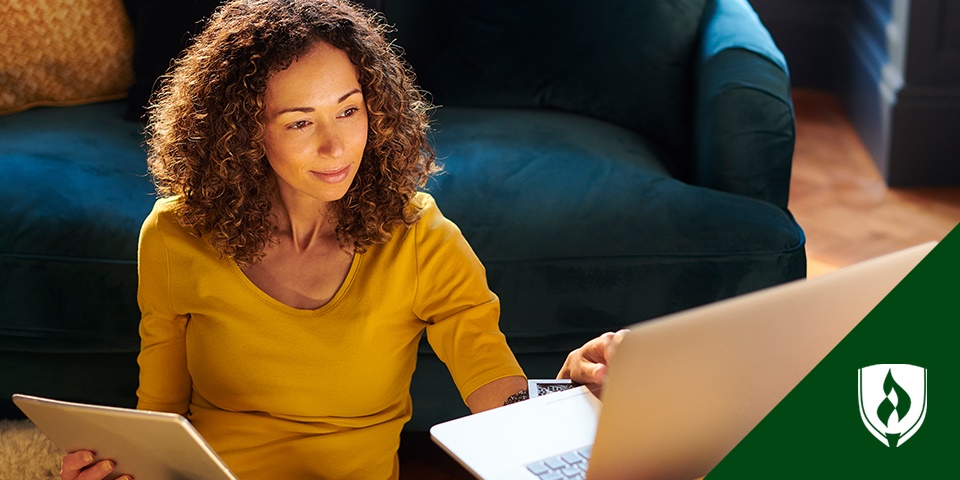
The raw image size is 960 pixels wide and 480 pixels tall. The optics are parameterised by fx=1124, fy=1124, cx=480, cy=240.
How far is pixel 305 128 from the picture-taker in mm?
1305

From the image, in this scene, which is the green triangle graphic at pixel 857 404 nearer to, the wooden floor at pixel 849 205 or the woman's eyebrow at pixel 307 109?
the woman's eyebrow at pixel 307 109

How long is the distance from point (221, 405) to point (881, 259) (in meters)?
0.89

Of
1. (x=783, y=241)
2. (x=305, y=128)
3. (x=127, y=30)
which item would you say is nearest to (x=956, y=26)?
(x=783, y=241)

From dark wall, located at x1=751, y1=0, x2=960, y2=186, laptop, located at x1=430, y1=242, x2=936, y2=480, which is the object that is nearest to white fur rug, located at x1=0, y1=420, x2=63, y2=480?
laptop, located at x1=430, y1=242, x2=936, y2=480

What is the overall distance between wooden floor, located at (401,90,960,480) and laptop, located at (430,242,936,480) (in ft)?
6.36

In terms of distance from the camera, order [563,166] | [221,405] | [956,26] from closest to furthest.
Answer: [221,405] < [563,166] < [956,26]

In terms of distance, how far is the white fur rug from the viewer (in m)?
1.96

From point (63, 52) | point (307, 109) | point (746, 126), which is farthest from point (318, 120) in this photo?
point (63, 52)

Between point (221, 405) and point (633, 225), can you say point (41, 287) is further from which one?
point (633, 225)

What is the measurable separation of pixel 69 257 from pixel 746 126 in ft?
3.99

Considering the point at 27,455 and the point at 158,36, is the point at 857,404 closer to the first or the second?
the point at 27,455

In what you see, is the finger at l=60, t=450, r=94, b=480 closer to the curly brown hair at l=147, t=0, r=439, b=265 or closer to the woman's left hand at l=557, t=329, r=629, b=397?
the curly brown hair at l=147, t=0, r=439, b=265

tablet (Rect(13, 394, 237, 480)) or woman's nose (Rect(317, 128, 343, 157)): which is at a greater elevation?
woman's nose (Rect(317, 128, 343, 157))

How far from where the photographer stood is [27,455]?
1.98 meters
